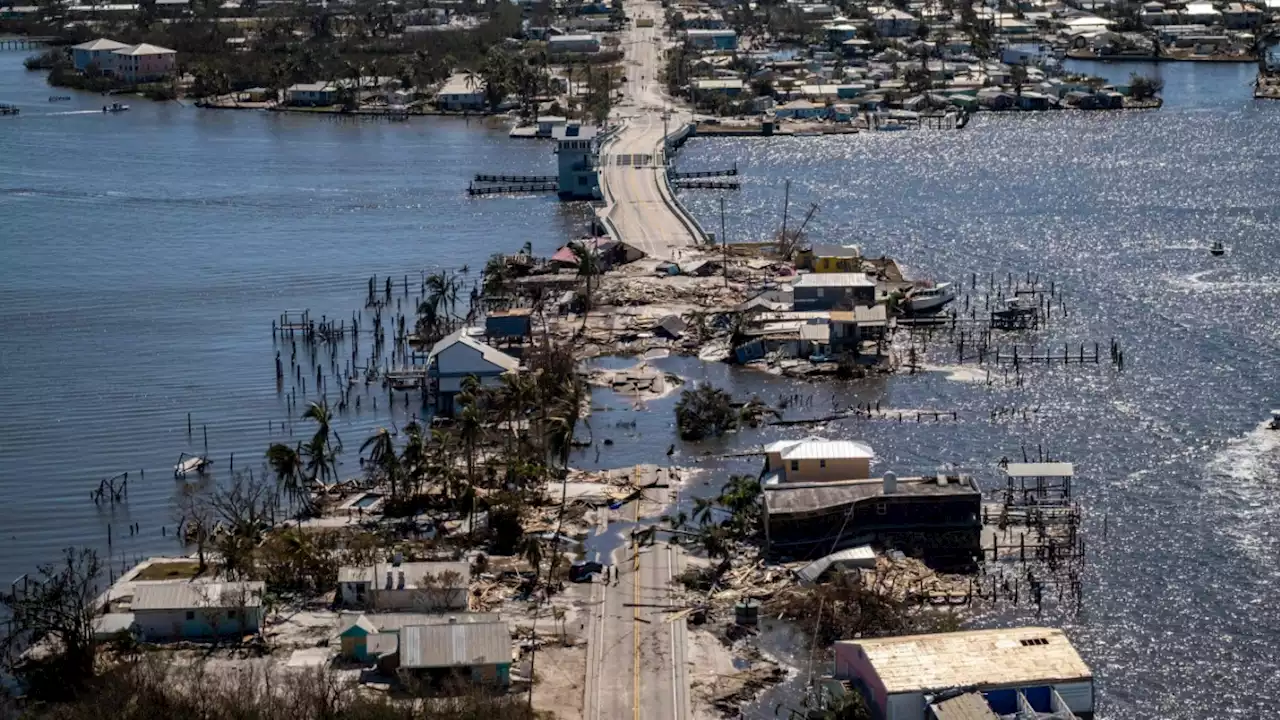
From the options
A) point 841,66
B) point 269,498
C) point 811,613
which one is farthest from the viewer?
point 841,66

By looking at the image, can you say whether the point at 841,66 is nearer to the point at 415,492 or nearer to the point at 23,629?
the point at 415,492

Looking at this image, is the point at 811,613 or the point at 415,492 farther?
the point at 415,492

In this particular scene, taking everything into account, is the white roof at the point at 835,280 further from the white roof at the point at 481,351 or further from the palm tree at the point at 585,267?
the white roof at the point at 481,351

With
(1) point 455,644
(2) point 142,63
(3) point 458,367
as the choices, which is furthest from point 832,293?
(2) point 142,63

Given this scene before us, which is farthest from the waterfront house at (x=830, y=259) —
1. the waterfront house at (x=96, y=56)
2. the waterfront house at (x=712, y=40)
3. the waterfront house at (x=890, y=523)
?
the waterfront house at (x=96, y=56)

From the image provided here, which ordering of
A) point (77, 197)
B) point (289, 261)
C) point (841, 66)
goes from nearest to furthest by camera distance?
point (289, 261) < point (77, 197) < point (841, 66)

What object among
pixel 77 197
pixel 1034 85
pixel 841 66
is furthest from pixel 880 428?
pixel 841 66

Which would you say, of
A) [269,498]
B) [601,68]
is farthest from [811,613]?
[601,68]
